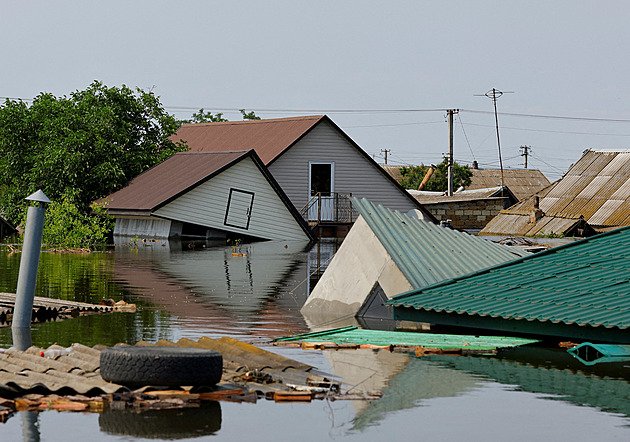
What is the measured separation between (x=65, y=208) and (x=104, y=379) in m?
27.6

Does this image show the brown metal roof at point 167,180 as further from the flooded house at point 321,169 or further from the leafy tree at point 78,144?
the flooded house at point 321,169

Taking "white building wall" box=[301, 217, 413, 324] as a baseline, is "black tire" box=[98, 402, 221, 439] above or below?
below

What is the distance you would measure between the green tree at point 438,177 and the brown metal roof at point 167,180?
3698 centimetres

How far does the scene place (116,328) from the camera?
14.9 m

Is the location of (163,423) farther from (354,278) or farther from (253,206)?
(253,206)

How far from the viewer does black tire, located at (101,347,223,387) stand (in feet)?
30.3

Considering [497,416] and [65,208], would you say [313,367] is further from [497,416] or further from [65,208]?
[65,208]

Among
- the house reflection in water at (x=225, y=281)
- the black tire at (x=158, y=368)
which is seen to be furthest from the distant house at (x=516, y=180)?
the black tire at (x=158, y=368)

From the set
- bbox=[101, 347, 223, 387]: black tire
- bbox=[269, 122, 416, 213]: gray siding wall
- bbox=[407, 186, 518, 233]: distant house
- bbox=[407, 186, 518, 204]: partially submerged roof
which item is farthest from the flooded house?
bbox=[101, 347, 223, 387]: black tire

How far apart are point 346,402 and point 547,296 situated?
5851mm

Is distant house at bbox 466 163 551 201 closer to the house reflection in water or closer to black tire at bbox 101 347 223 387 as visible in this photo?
the house reflection in water

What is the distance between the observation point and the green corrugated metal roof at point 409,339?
13.6 m

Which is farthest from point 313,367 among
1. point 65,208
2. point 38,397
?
point 65,208

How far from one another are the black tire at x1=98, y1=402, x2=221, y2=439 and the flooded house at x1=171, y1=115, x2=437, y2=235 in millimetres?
39370
